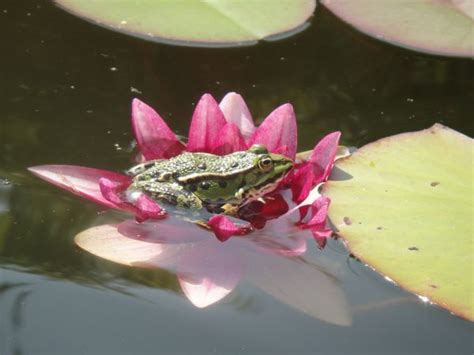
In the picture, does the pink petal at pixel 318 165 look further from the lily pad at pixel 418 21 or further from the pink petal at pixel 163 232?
the lily pad at pixel 418 21

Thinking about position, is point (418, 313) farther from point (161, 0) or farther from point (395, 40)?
point (161, 0)

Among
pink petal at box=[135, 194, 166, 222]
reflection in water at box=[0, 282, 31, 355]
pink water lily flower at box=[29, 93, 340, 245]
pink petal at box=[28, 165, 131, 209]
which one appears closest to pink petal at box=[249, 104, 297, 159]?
pink water lily flower at box=[29, 93, 340, 245]

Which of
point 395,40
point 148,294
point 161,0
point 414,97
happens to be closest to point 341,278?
point 148,294

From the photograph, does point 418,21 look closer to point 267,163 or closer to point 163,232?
point 267,163

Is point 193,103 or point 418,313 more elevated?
point 193,103

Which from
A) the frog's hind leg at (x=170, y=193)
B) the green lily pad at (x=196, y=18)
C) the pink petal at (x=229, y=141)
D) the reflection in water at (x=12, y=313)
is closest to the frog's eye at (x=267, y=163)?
the pink petal at (x=229, y=141)

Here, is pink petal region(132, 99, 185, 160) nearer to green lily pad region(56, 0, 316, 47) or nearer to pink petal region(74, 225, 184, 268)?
pink petal region(74, 225, 184, 268)

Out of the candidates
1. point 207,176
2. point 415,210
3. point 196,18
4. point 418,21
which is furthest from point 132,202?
point 418,21
